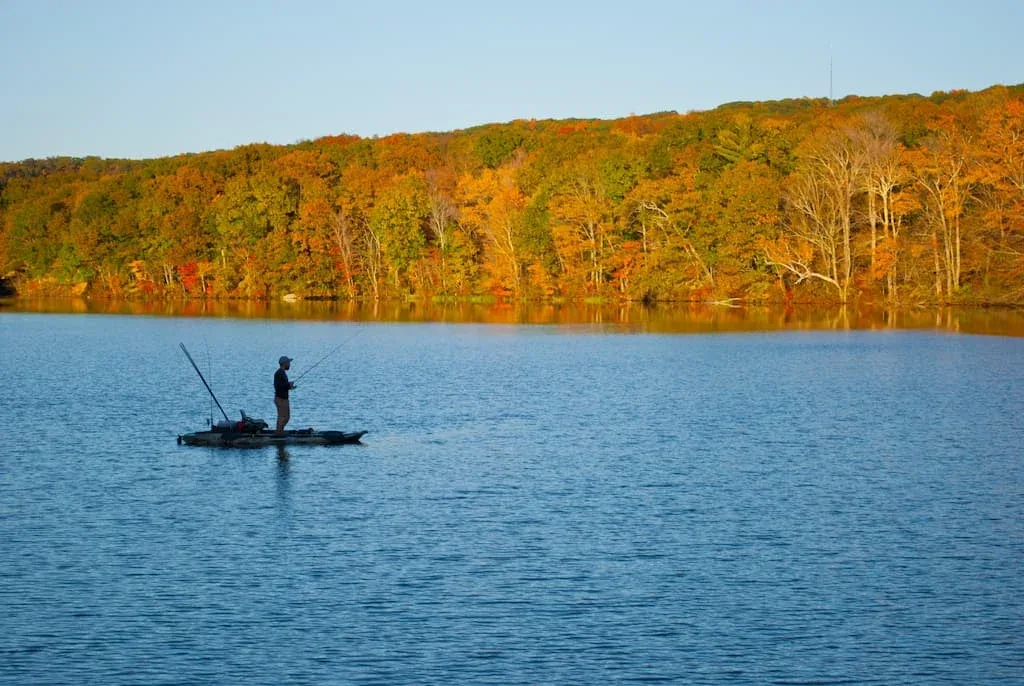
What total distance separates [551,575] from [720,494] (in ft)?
20.1

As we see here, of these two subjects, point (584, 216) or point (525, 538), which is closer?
point (525, 538)

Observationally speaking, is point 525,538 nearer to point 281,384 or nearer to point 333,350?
point 281,384

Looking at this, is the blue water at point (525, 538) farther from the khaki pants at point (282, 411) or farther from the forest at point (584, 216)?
the forest at point (584, 216)

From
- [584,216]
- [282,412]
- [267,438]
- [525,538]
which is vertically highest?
[584,216]

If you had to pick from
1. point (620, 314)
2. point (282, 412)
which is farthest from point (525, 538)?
point (620, 314)

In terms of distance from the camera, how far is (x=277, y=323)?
252 ft

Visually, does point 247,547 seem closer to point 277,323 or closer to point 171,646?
point 171,646

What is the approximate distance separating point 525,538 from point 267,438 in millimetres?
10045

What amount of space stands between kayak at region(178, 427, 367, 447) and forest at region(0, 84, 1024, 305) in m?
53.3

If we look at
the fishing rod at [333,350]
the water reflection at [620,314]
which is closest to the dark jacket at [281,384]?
the fishing rod at [333,350]

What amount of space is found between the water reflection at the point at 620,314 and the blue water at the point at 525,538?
88.7 feet

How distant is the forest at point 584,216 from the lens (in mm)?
74500

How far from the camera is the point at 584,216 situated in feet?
302

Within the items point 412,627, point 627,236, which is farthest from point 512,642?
point 627,236
